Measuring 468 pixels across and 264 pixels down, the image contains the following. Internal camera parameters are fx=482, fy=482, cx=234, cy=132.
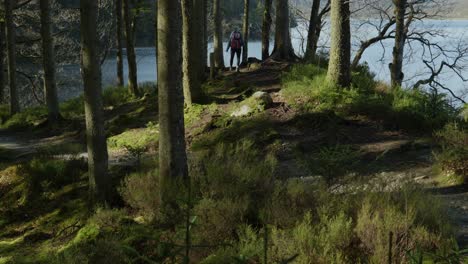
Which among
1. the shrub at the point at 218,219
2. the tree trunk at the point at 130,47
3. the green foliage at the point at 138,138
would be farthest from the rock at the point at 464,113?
the tree trunk at the point at 130,47

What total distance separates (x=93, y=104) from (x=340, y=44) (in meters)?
7.11

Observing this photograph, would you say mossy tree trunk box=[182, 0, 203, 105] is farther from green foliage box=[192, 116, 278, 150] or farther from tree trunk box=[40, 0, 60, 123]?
tree trunk box=[40, 0, 60, 123]

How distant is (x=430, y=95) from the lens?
1211 centimetres

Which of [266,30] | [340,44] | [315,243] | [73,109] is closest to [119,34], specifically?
[73,109]

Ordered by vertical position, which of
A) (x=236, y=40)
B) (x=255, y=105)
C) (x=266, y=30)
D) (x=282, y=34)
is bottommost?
(x=255, y=105)

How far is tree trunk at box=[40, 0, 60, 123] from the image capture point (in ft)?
50.2

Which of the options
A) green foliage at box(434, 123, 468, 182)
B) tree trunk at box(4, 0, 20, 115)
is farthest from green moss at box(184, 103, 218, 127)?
tree trunk at box(4, 0, 20, 115)

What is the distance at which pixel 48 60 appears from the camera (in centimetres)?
1595

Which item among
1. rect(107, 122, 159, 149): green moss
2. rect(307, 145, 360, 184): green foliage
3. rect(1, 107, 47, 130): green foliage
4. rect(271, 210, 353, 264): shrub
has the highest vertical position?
rect(307, 145, 360, 184): green foliage

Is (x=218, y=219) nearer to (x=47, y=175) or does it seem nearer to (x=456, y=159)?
(x=456, y=159)

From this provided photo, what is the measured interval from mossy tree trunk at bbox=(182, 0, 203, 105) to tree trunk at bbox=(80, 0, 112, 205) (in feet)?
20.5

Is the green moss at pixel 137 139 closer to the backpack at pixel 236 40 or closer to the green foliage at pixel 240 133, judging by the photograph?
the green foliage at pixel 240 133

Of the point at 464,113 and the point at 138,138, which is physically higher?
the point at 464,113

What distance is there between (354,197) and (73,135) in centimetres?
1216
